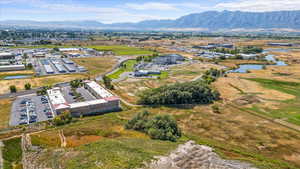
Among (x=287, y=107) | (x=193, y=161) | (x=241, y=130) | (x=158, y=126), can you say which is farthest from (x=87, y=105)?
(x=287, y=107)

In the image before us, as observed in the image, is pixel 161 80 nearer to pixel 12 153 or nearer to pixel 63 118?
pixel 63 118

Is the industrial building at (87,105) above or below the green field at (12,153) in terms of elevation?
above

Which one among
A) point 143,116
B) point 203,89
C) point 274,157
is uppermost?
point 203,89

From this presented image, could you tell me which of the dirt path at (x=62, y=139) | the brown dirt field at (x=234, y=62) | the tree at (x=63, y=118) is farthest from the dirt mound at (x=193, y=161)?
the brown dirt field at (x=234, y=62)

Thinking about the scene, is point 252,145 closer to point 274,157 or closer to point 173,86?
point 274,157

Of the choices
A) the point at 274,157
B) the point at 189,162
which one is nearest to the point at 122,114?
the point at 189,162

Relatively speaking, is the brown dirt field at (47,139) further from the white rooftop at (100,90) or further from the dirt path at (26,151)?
the white rooftop at (100,90)

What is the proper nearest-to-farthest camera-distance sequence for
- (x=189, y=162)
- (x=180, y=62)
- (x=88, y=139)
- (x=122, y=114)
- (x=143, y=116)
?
(x=189, y=162) → (x=88, y=139) → (x=143, y=116) → (x=122, y=114) → (x=180, y=62)
